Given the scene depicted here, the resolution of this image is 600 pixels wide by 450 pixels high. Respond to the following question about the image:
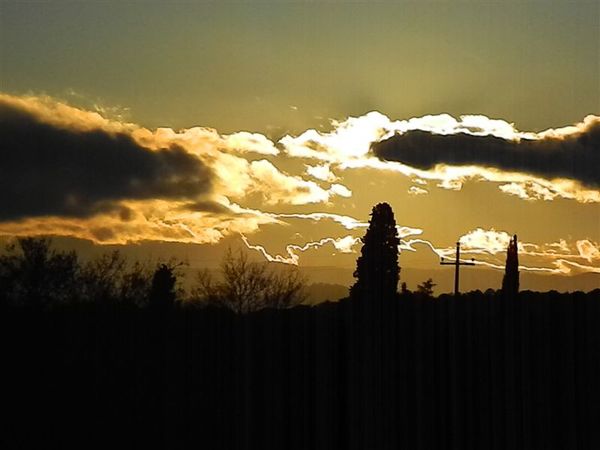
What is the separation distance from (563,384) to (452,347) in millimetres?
1043

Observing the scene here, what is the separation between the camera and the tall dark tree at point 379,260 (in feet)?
25.9

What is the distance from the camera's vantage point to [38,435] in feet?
35.7

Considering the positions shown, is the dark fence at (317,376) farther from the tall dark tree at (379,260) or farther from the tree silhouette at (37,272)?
the tree silhouette at (37,272)

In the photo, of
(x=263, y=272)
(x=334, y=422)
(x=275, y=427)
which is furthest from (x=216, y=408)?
(x=263, y=272)

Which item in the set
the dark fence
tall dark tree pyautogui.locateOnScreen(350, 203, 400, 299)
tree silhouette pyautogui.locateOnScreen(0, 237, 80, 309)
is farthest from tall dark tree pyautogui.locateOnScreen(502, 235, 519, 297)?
tree silhouette pyautogui.locateOnScreen(0, 237, 80, 309)

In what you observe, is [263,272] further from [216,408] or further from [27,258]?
[216,408]

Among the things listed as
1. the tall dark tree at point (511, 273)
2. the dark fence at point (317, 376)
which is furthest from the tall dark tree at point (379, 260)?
the tall dark tree at point (511, 273)

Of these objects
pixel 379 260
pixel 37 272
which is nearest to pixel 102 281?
pixel 37 272

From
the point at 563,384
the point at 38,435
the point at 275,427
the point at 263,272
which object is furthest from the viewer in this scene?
the point at 263,272

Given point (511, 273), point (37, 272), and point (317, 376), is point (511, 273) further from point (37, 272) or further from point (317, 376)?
point (37, 272)

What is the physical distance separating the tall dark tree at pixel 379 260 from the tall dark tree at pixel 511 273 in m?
0.87

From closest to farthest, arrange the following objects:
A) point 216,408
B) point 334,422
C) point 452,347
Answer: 1. point 452,347
2. point 334,422
3. point 216,408

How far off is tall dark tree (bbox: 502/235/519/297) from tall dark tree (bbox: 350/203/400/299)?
87cm

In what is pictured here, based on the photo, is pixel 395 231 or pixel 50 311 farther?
pixel 50 311
